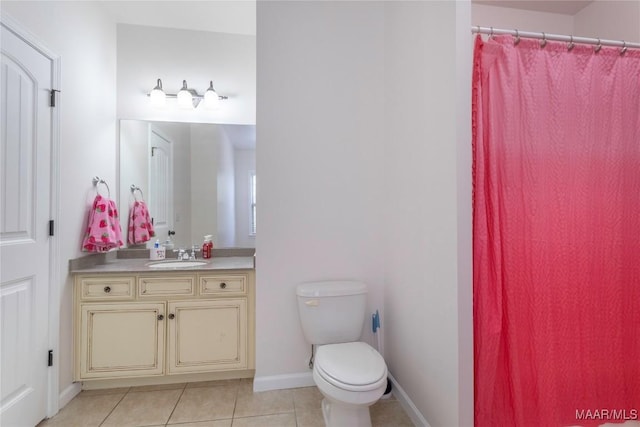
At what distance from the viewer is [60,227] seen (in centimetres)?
181

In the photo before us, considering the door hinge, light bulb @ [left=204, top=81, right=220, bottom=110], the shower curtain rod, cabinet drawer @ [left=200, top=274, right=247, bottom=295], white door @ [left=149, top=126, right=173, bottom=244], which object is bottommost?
cabinet drawer @ [left=200, top=274, right=247, bottom=295]

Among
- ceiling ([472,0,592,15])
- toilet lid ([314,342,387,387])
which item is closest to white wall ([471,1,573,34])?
ceiling ([472,0,592,15])

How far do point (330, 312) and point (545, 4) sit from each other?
2672mm

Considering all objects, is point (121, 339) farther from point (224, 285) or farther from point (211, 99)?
point (211, 99)

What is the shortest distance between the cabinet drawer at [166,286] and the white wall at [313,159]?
0.46 meters

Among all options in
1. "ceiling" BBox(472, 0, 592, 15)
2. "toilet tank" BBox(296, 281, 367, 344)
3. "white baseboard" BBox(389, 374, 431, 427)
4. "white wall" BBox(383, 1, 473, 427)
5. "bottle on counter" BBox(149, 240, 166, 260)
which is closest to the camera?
"white wall" BBox(383, 1, 473, 427)

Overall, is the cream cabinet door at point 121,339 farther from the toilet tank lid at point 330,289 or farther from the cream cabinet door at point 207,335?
the toilet tank lid at point 330,289

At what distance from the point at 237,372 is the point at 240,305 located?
500 mm

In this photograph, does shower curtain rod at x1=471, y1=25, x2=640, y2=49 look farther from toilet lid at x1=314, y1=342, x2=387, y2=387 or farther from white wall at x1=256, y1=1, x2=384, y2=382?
toilet lid at x1=314, y1=342, x2=387, y2=387

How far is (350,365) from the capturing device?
4.95 ft

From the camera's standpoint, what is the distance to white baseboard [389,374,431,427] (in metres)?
1.64

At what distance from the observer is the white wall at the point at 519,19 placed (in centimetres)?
223

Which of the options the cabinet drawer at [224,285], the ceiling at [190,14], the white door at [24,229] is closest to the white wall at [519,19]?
the ceiling at [190,14]

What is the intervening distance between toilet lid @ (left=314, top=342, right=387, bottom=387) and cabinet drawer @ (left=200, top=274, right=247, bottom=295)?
0.72 m
